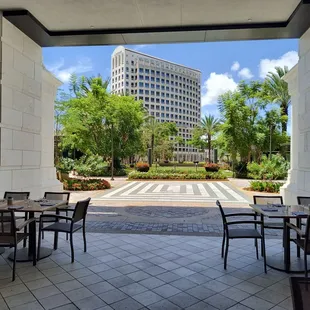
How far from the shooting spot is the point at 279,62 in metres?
24.1

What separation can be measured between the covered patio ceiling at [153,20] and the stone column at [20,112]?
41 cm

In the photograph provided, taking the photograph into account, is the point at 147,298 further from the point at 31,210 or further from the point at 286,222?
the point at 286,222

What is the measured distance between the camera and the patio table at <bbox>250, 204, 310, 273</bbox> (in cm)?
338

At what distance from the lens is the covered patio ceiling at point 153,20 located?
4930 millimetres

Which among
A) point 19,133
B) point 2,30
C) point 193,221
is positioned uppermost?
point 2,30

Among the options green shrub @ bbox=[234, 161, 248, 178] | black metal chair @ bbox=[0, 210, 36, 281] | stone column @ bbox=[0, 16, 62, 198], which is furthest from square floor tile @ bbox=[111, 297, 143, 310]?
green shrub @ bbox=[234, 161, 248, 178]

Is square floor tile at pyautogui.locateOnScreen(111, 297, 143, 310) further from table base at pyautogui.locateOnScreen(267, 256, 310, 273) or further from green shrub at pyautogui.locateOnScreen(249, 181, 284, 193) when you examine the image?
green shrub at pyautogui.locateOnScreen(249, 181, 284, 193)

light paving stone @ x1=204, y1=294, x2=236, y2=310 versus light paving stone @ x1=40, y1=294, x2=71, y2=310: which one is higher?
light paving stone @ x1=204, y1=294, x2=236, y2=310

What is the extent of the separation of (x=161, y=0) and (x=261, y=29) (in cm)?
236

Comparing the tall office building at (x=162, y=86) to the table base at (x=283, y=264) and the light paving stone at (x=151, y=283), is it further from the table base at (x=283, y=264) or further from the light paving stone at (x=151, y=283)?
the light paving stone at (x=151, y=283)

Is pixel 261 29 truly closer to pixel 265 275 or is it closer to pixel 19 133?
pixel 265 275

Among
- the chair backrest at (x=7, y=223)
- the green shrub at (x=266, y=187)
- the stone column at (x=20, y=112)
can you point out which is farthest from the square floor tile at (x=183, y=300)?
the green shrub at (x=266, y=187)

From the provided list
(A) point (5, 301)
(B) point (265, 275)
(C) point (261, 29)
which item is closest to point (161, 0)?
(C) point (261, 29)

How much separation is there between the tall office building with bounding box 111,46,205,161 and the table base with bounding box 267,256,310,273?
248ft
